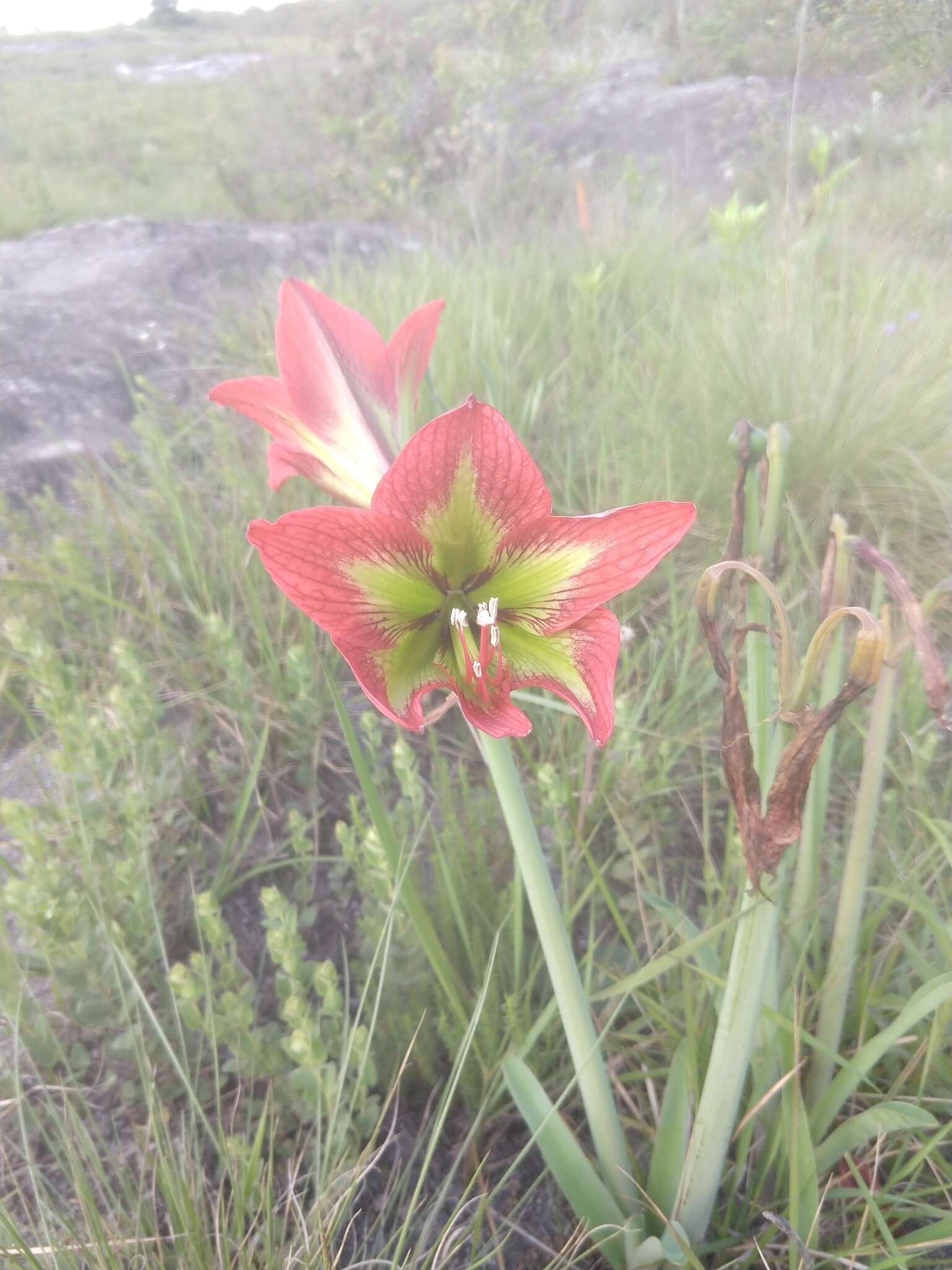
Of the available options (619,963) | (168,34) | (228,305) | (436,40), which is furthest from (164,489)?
(168,34)

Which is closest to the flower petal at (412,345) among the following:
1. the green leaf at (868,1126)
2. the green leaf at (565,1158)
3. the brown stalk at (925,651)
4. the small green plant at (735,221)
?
the brown stalk at (925,651)

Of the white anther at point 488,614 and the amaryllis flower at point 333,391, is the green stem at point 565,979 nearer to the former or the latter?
the white anther at point 488,614

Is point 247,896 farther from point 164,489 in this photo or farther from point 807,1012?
point 164,489

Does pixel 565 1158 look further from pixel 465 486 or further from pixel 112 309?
pixel 112 309

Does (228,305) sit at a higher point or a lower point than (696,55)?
lower

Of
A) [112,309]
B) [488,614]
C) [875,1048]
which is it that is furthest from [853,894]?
[112,309]

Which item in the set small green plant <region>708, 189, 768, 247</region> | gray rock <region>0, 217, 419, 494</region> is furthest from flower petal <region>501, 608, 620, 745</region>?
gray rock <region>0, 217, 419, 494</region>
